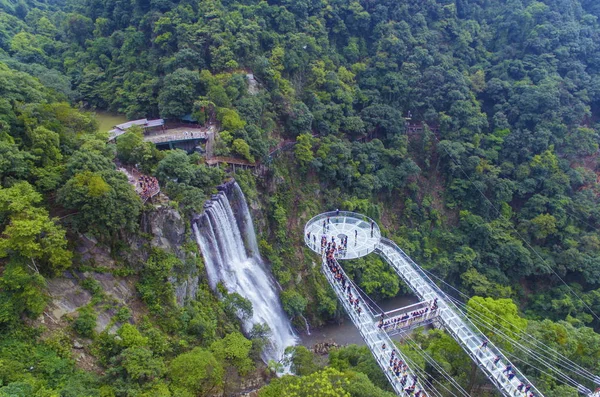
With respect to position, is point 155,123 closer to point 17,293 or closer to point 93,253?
point 93,253

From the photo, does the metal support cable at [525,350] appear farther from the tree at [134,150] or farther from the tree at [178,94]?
the tree at [178,94]

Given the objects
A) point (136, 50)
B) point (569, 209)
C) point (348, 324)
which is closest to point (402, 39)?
point (569, 209)

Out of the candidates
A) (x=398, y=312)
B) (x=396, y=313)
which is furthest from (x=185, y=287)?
(x=398, y=312)

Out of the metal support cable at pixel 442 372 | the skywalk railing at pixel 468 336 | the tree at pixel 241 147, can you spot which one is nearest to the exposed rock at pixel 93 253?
the tree at pixel 241 147

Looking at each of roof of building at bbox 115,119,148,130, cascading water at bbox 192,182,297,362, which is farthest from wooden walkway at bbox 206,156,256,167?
roof of building at bbox 115,119,148,130

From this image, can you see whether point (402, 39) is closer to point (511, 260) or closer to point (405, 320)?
point (511, 260)
